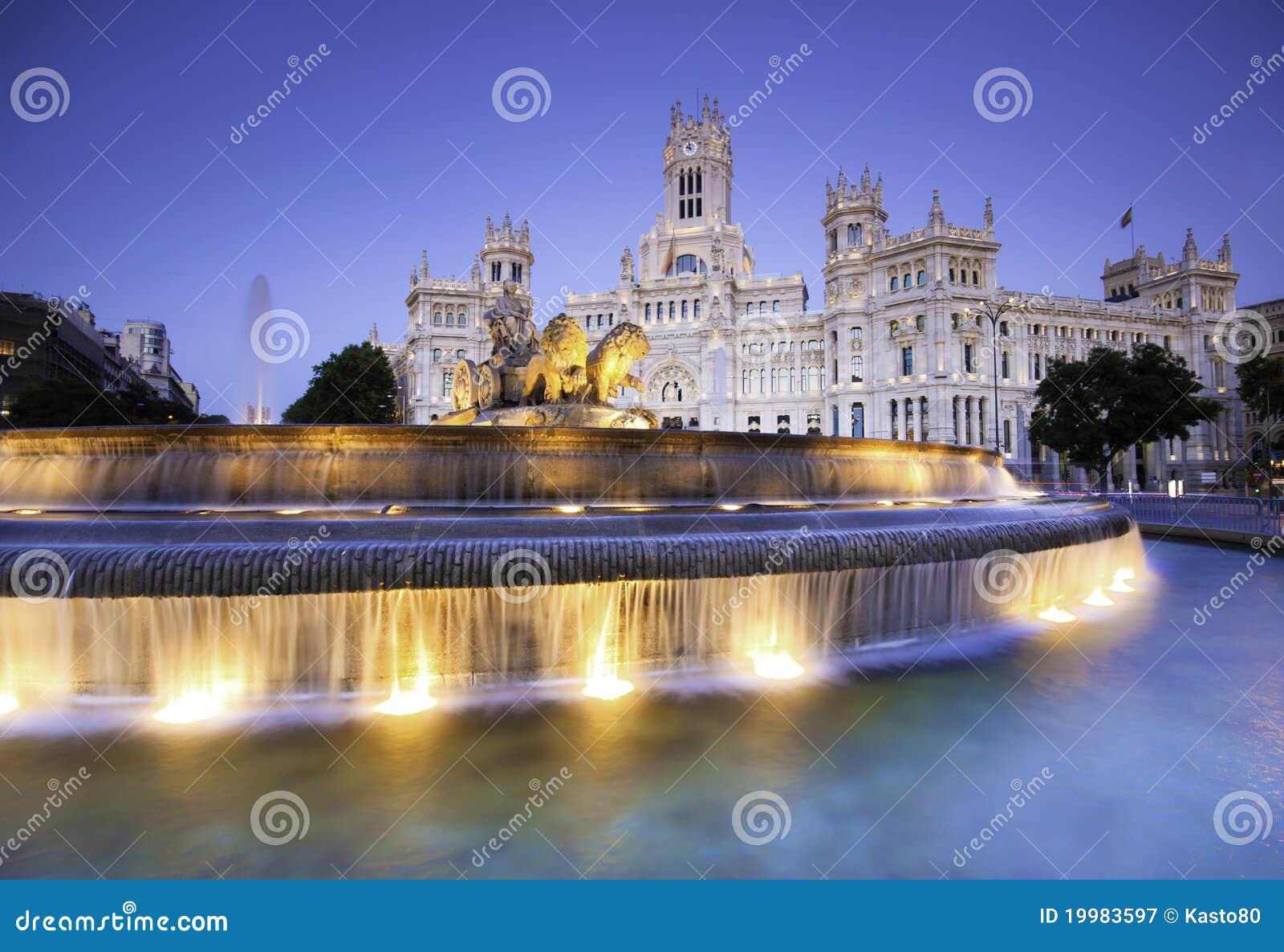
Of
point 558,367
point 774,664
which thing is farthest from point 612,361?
Result: point 774,664

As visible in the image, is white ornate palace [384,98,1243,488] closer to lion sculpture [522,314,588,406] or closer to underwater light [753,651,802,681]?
lion sculpture [522,314,588,406]

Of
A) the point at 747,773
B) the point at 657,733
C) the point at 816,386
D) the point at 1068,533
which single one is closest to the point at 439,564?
the point at 657,733

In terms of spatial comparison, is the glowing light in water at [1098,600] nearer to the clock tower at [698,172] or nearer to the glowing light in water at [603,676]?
the glowing light in water at [603,676]

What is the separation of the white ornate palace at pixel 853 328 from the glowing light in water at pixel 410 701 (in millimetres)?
55188

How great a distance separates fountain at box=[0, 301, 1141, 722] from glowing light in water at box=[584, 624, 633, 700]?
20 millimetres

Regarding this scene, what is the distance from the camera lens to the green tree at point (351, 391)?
161ft

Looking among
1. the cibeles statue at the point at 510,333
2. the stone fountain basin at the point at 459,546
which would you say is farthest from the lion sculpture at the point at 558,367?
the stone fountain basin at the point at 459,546

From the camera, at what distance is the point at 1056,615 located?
792 centimetres

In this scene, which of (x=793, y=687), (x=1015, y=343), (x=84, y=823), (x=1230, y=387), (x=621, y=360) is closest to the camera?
(x=84, y=823)

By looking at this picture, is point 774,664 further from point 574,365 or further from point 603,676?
point 574,365

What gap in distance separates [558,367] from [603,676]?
8662 mm

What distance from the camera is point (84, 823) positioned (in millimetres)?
3354

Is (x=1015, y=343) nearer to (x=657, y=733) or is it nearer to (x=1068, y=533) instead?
(x=1068, y=533)

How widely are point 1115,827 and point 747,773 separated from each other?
6.65ft
